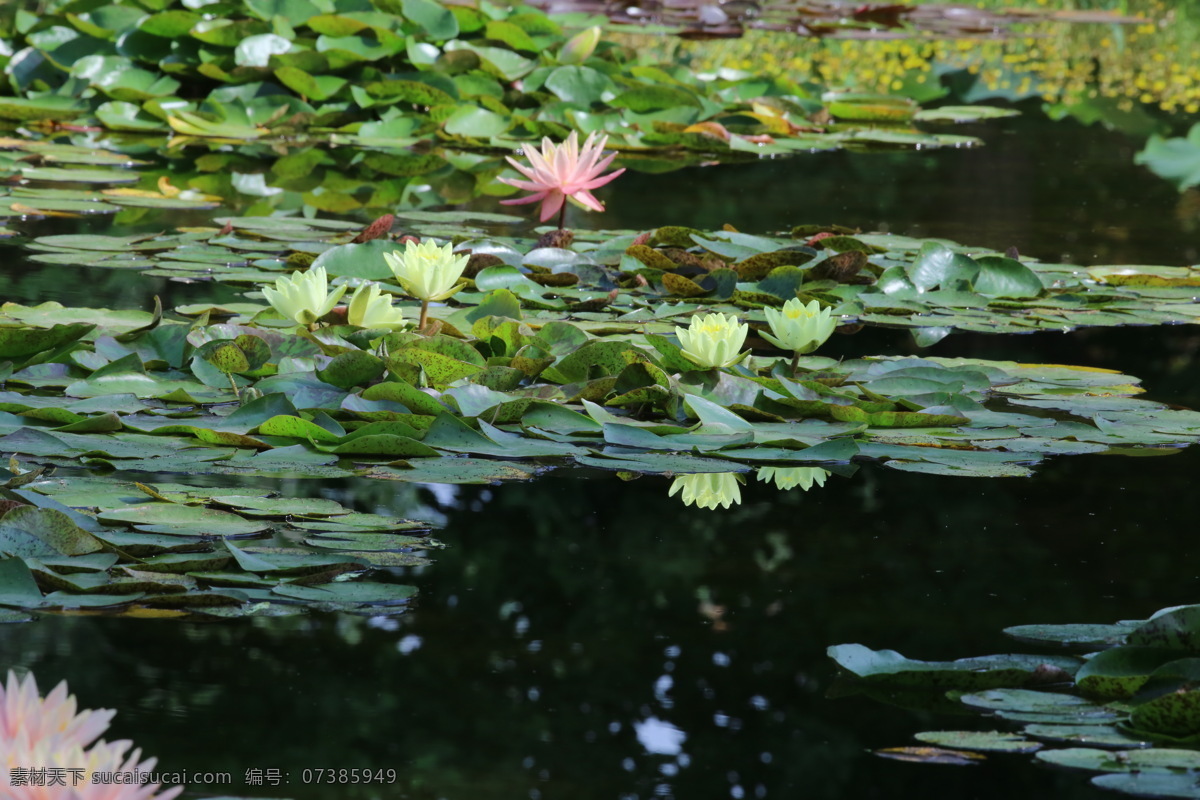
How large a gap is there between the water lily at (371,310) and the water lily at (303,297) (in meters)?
0.06

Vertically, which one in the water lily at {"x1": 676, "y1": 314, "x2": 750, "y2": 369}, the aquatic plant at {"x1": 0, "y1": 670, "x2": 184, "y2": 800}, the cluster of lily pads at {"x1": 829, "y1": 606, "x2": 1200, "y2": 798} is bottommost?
the cluster of lily pads at {"x1": 829, "y1": 606, "x2": 1200, "y2": 798}

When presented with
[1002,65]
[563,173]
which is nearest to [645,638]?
[563,173]

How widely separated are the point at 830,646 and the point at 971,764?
292 millimetres

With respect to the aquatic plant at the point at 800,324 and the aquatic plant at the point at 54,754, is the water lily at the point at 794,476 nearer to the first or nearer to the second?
the aquatic plant at the point at 800,324

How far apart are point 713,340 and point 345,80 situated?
3.85m

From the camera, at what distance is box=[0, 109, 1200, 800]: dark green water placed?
1364 millimetres

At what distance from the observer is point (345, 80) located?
Result: 5.97 metres

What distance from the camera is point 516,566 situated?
1.88 metres

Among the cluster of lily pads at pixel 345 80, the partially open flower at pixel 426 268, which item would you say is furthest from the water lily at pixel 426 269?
the cluster of lily pads at pixel 345 80

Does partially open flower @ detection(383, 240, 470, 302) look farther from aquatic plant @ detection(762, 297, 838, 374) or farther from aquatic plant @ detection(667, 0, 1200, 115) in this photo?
aquatic plant @ detection(667, 0, 1200, 115)

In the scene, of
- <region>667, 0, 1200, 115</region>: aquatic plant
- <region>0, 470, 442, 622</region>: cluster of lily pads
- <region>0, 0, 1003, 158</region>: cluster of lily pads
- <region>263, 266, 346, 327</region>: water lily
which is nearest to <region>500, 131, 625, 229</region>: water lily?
<region>263, 266, 346, 327</region>: water lily

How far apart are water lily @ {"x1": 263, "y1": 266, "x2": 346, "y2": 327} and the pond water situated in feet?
1.84

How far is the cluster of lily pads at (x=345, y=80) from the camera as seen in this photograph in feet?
19.1

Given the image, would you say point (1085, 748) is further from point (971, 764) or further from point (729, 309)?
point (729, 309)
